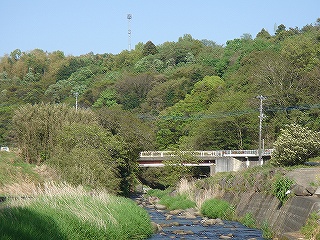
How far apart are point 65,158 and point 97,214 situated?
85.3 ft

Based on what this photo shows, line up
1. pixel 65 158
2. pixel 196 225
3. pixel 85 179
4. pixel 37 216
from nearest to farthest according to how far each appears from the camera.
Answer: pixel 37 216
pixel 196 225
pixel 85 179
pixel 65 158

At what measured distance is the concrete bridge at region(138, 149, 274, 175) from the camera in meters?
79.8

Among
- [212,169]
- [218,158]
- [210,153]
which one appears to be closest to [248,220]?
[218,158]

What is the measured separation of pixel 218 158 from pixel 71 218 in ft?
197

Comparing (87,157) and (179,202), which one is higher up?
(87,157)

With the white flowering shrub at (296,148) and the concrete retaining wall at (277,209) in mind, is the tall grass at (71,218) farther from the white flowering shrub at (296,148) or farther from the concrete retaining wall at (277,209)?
the white flowering shrub at (296,148)

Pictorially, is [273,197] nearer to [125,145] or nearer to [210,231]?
[210,231]

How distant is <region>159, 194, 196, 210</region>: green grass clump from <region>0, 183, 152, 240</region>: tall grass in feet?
67.6

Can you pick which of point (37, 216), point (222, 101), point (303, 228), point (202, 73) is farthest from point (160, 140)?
point (37, 216)

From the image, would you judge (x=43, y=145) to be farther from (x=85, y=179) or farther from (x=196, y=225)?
(x=196, y=225)

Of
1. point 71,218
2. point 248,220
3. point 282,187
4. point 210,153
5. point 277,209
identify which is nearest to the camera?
point 71,218

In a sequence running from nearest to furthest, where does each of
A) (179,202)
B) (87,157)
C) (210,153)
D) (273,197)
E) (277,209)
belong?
1. (277,209)
2. (273,197)
3. (87,157)
4. (179,202)
5. (210,153)

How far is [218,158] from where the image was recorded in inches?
3211

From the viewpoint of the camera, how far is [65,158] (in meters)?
50.8
